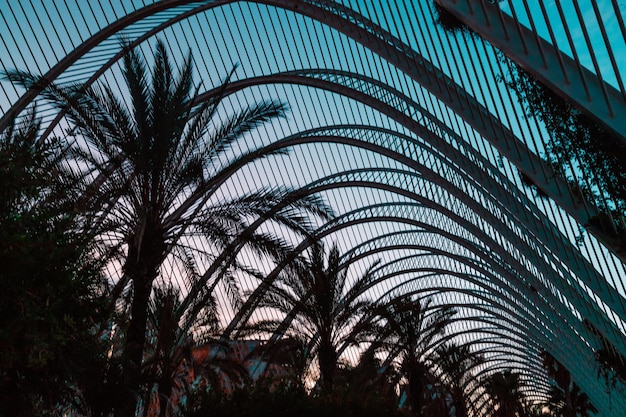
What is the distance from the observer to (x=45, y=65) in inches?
766

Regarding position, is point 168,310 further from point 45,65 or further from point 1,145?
point 1,145

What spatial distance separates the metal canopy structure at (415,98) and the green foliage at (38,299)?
4.77 m

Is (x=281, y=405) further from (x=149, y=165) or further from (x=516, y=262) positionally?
(x=516, y=262)

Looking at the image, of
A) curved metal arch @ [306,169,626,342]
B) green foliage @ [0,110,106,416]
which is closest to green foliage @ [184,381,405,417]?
green foliage @ [0,110,106,416]

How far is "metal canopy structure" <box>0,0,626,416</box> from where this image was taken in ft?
36.8

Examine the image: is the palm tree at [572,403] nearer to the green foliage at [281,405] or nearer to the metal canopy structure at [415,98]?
the metal canopy structure at [415,98]

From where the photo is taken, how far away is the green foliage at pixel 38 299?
26.1ft

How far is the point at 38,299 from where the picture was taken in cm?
825

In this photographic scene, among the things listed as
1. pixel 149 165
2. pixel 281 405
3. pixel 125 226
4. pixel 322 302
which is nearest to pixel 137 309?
pixel 125 226

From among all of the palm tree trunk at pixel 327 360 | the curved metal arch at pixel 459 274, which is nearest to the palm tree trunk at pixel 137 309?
the palm tree trunk at pixel 327 360

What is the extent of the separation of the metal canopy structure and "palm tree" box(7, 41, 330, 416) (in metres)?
1.34

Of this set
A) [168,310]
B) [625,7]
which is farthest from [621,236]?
[168,310]

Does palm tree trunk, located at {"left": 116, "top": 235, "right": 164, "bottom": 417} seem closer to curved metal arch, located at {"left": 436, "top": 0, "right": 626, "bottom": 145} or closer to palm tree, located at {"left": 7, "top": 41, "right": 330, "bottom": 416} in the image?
palm tree, located at {"left": 7, "top": 41, "right": 330, "bottom": 416}

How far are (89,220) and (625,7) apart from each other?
9.68 meters
